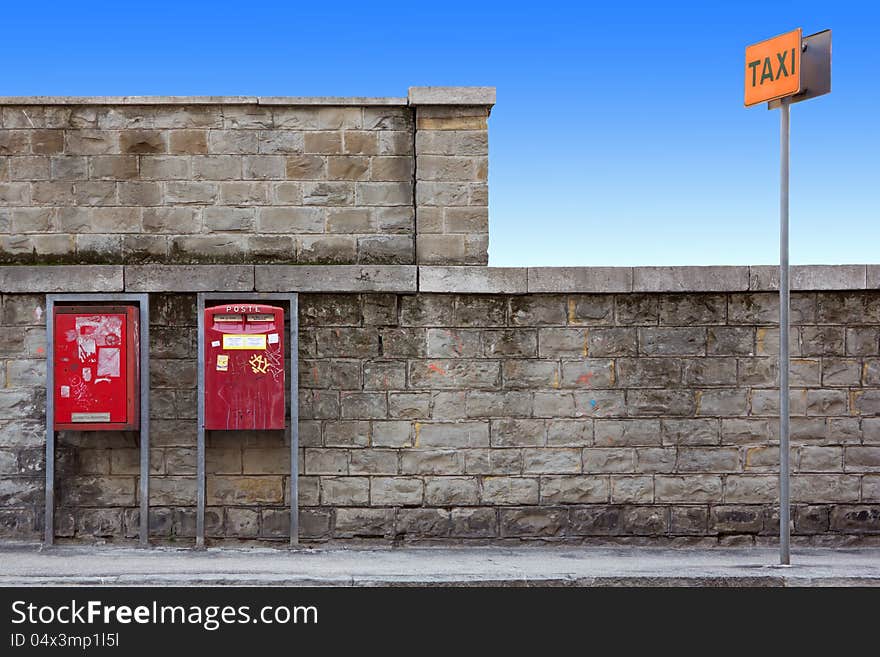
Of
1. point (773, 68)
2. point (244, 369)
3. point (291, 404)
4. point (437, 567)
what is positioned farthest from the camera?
point (291, 404)

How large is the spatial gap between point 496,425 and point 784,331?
2.61 m

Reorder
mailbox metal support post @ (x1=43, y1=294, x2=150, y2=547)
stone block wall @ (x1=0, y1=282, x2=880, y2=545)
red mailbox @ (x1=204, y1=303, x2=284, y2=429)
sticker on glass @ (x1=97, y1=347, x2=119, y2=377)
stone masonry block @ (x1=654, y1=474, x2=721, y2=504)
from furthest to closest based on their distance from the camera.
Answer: stone masonry block @ (x1=654, y1=474, x2=721, y2=504) < stone block wall @ (x1=0, y1=282, x2=880, y2=545) < mailbox metal support post @ (x1=43, y1=294, x2=150, y2=547) < sticker on glass @ (x1=97, y1=347, x2=119, y2=377) < red mailbox @ (x1=204, y1=303, x2=284, y2=429)

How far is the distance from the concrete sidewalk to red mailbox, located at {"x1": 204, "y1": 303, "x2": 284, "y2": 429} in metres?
1.18

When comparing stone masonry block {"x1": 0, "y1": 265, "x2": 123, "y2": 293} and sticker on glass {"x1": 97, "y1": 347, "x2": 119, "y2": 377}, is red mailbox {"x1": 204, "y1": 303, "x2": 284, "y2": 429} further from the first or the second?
stone masonry block {"x1": 0, "y1": 265, "x2": 123, "y2": 293}

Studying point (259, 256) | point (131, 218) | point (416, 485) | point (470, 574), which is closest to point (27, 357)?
point (131, 218)

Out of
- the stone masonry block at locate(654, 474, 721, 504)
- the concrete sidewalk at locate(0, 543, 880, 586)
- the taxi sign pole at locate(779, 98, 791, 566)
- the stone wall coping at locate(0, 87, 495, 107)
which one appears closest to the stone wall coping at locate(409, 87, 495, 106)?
the stone wall coping at locate(0, 87, 495, 107)

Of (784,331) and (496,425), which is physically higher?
(784,331)

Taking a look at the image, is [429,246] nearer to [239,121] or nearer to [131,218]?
[239,121]

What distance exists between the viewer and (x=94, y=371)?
995cm

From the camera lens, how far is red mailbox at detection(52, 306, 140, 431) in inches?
391

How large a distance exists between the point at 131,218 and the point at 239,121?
4.29 ft

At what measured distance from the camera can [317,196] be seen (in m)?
10.3

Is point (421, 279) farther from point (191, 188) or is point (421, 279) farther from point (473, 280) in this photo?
point (191, 188)

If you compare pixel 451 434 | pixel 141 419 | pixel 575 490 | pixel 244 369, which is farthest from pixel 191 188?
pixel 575 490
